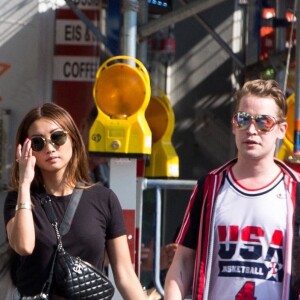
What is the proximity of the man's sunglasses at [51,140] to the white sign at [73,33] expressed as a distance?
2.75 meters

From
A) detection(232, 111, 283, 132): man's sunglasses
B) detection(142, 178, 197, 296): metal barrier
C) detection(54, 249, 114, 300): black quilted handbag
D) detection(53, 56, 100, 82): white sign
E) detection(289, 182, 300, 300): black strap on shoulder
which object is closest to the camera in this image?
detection(289, 182, 300, 300): black strap on shoulder

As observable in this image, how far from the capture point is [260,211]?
3697mm

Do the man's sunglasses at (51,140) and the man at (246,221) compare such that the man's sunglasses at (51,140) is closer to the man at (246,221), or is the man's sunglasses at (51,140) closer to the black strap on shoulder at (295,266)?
the man at (246,221)

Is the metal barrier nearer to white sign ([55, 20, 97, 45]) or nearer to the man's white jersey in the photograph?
white sign ([55, 20, 97, 45])

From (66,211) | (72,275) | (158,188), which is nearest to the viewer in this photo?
(72,275)

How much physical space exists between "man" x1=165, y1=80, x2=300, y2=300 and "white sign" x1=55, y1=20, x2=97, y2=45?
3121 mm

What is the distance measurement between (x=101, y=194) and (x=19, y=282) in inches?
18.8

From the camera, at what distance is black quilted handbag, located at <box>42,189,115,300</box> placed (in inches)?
155

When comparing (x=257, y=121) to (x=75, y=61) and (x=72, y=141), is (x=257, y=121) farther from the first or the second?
(x=75, y=61)

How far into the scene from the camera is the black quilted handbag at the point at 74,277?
3.93 meters

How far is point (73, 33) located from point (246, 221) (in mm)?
3455

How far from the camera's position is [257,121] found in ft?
12.4

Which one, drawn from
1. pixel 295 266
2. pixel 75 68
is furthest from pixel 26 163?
pixel 75 68

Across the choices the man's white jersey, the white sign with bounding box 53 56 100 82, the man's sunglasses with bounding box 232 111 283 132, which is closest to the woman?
the man's white jersey
